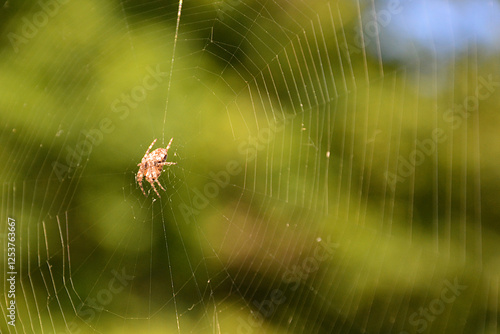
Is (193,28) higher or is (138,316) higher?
(193,28)

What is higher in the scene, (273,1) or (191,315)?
(273,1)

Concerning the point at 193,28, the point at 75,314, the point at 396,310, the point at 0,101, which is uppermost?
the point at 193,28

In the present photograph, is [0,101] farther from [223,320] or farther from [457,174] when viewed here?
[457,174]

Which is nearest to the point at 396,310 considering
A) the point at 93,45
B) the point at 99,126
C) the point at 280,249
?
the point at 280,249

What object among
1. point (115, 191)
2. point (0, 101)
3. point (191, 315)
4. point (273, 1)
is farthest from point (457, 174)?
point (0, 101)

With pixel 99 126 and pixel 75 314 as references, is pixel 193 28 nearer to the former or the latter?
pixel 99 126

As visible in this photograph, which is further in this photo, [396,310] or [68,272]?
[68,272]
